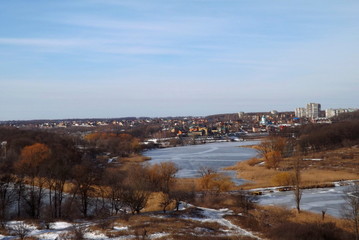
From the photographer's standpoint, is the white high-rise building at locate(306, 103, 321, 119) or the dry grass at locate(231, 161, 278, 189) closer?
the dry grass at locate(231, 161, 278, 189)

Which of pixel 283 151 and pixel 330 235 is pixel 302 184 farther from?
pixel 283 151

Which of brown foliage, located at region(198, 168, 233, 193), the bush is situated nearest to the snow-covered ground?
brown foliage, located at region(198, 168, 233, 193)

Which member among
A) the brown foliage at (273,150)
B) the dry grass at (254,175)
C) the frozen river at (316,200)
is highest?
the brown foliage at (273,150)

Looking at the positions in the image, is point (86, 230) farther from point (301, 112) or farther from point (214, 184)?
point (301, 112)

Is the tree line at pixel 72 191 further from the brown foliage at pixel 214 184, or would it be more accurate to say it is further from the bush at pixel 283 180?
the bush at pixel 283 180

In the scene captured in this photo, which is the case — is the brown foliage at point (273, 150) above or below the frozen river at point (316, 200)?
above

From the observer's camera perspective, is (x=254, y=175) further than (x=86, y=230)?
Yes

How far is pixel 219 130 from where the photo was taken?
407 ft

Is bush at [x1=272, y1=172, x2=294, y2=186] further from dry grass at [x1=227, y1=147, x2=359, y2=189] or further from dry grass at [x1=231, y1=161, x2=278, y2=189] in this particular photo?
dry grass at [x1=231, y1=161, x2=278, y2=189]

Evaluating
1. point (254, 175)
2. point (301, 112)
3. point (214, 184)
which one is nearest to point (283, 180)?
point (254, 175)

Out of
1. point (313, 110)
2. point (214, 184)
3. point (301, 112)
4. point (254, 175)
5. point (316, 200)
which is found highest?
point (313, 110)

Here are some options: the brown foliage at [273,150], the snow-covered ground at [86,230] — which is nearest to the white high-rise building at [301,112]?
the brown foliage at [273,150]

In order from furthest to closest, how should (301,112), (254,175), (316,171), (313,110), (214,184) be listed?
(301,112) → (313,110) → (316,171) → (254,175) → (214,184)

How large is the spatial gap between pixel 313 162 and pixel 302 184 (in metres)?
14.3
